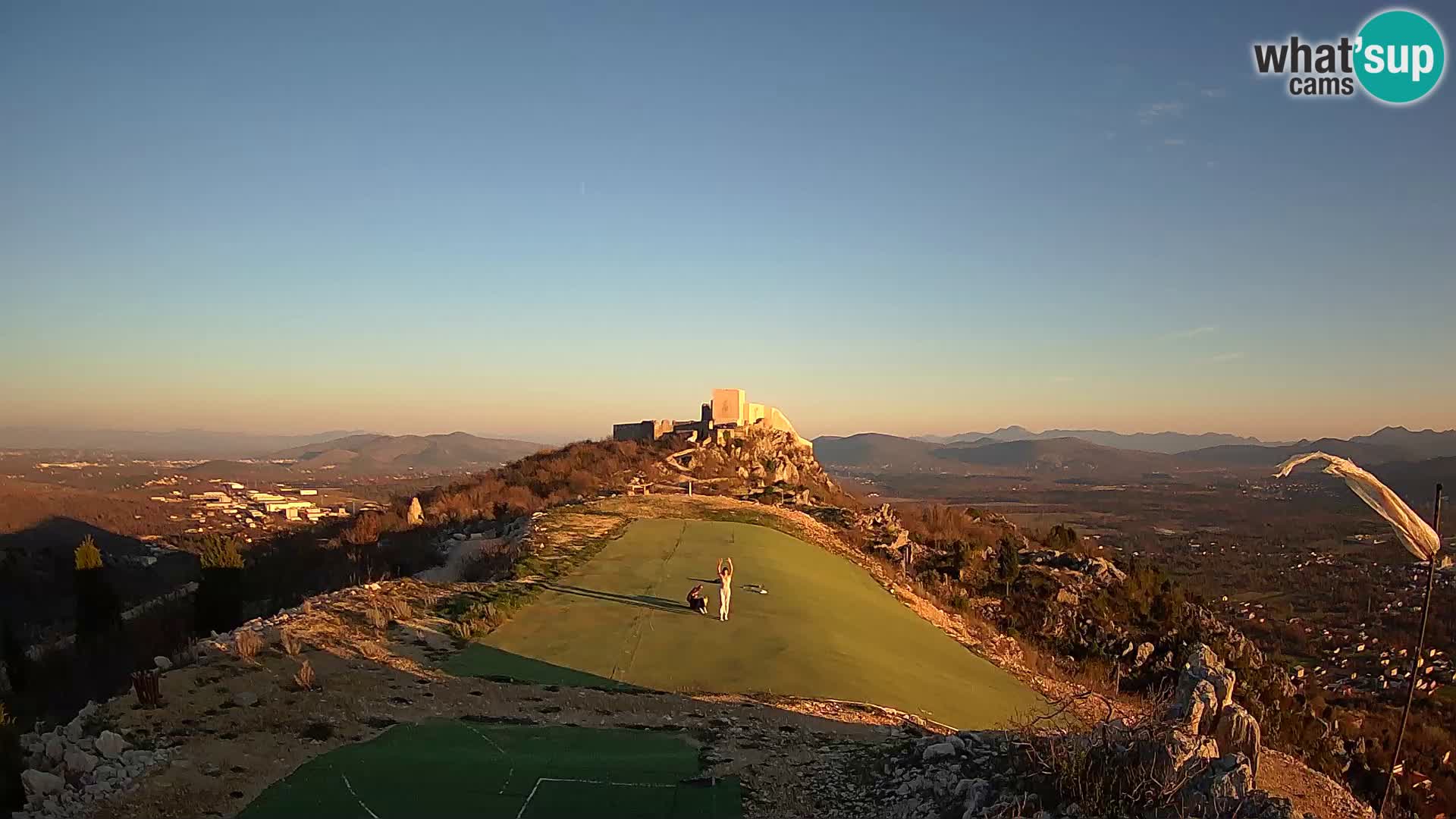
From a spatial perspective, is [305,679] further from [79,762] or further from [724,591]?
[724,591]

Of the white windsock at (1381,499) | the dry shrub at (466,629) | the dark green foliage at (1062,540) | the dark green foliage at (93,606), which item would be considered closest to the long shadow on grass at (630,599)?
the dry shrub at (466,629)

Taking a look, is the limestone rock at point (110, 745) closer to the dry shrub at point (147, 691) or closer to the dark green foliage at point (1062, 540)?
the dry shrub at point (147, 691)

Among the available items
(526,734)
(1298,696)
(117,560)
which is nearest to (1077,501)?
(1298,696)

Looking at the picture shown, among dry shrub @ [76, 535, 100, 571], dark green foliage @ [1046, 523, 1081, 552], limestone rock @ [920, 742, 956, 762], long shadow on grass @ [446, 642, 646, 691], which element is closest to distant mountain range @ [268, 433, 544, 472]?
dark green foliage @ [1046, 523, 1081, 552]

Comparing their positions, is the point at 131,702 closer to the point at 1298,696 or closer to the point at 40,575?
the point at 1298,696

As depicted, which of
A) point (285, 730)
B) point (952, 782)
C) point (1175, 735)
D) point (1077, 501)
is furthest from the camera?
point (1077, 501)

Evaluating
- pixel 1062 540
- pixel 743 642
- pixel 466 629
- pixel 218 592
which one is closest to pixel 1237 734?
pixel 743 642
